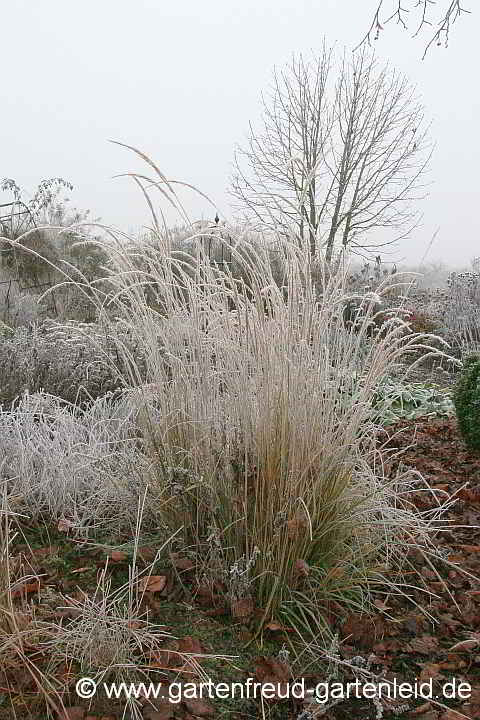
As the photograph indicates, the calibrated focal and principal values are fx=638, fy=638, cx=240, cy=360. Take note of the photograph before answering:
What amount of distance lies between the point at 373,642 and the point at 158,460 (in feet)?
3.20

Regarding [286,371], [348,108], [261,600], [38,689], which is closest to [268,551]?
[261,600]

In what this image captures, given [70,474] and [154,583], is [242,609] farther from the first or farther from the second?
[70,474]

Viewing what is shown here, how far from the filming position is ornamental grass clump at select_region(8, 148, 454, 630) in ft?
6.96

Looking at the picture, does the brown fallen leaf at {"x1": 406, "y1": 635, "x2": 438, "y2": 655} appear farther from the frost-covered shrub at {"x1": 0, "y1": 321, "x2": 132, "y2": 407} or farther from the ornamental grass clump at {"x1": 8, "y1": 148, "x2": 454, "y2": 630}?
the frost-covered shrub at {"x1": 0, "y1": 321, "x2": 132, "y2": 407}

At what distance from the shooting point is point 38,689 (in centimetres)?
170

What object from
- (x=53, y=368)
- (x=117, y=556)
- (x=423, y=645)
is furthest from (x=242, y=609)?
(x=53, y=368)

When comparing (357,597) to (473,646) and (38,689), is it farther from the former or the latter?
(38,689)

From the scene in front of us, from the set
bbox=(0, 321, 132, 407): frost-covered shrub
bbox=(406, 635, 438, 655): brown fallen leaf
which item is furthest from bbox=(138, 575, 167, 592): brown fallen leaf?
bbox=(0, 321, 132, 407): frost-covered shrub

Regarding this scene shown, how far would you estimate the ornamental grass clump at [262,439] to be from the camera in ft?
6.96
